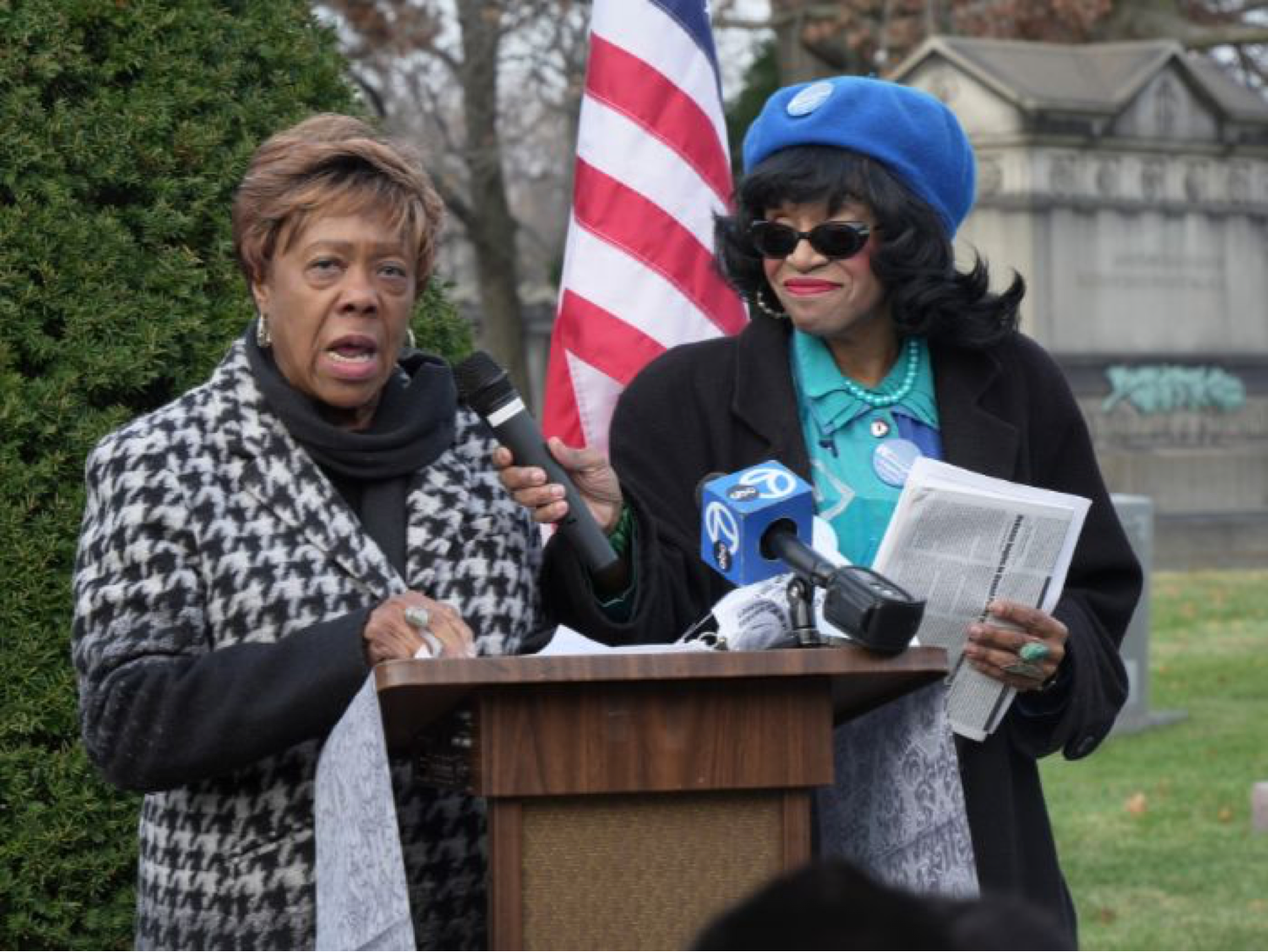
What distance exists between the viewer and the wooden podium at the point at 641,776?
102 inches

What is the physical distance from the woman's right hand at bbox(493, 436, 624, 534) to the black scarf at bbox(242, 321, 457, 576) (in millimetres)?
129

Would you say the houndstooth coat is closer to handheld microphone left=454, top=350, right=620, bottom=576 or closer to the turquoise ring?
handheld microphone left=454, top=350, right=620, bottom=576

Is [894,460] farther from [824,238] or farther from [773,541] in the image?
[773,541]

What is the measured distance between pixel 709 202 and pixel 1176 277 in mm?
16490

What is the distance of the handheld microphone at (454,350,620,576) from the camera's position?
3111mm

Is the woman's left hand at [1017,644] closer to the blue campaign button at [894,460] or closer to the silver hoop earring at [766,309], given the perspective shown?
the blue campaign button at [894,460]

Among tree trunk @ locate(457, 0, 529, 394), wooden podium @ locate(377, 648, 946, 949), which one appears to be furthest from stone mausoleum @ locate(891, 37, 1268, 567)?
wooden podium @ locate(377, 648, 946, 949)

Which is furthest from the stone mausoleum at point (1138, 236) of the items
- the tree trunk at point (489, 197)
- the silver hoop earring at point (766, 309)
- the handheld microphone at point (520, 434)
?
the handheld microphone at point (520, 434)

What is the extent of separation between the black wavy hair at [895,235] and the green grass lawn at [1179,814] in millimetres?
4301

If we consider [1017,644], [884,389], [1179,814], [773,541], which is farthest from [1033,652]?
[1179,814]

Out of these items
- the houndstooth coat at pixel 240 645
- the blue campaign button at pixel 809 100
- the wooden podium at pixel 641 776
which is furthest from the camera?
the blue campaign button at pixel 809 100

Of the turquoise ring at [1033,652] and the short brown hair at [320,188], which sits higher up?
the short brown hair at [320,188]

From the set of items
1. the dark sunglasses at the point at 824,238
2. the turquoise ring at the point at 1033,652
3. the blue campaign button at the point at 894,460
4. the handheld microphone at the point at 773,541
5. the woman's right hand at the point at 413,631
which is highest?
the dark sunglasses at the point at 824,238

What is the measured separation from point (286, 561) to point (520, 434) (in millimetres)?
350
